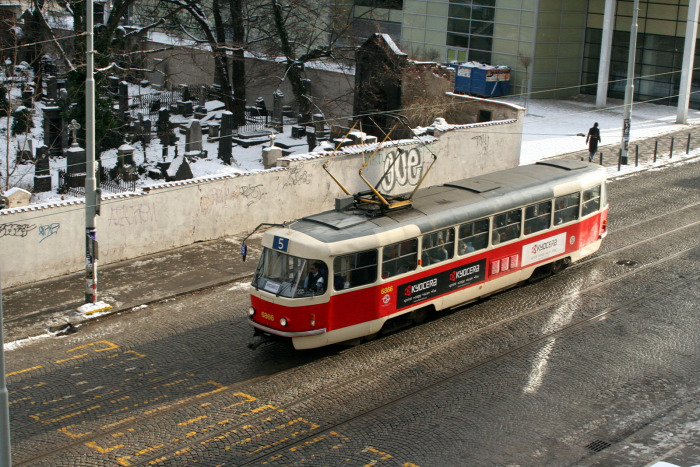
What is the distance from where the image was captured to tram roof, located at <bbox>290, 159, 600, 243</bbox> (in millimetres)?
14781

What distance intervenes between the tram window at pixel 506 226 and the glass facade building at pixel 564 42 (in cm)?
2616

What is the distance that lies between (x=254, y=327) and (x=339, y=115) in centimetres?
2269

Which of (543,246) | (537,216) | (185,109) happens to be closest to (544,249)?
(543,246)

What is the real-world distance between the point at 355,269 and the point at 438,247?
2.09 meters

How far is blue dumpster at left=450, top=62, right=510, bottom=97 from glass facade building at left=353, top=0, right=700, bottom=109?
0.80 metres

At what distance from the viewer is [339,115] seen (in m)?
36.5

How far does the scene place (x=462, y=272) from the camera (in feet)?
53.3

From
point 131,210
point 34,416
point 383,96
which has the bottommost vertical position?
point 34,416

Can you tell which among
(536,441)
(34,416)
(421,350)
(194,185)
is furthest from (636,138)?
(34,416)

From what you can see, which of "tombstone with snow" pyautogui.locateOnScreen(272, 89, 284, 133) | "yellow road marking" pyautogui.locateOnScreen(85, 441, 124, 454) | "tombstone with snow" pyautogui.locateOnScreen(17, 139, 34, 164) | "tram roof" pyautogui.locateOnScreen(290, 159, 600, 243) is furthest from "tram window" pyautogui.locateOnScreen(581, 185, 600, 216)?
"tombstone with snow" pyautogui.locateOnScreen(272, 89, 284, 133)

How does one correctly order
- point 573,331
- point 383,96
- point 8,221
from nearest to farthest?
point 573,331 < point 8,221 < point 383,96

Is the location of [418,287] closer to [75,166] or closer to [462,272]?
[462,272]

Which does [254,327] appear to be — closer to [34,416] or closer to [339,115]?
[34,416]

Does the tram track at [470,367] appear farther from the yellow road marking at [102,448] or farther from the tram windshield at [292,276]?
the tram windshield at [292,276]
